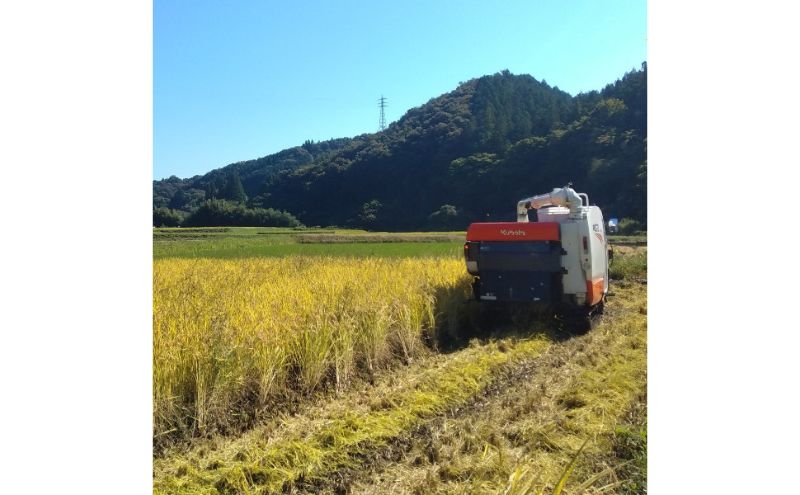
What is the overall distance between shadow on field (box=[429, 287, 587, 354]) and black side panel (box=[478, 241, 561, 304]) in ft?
1.94

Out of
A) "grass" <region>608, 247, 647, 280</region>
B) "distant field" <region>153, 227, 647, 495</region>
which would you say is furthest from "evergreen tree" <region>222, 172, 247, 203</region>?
"grass" <region>608, 247, 647, 280</region>

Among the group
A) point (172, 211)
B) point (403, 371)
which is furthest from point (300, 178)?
point (403, 371)

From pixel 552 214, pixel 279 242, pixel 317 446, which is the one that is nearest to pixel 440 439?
pixel 317 446

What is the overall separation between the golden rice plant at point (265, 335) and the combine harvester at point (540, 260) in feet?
2.98

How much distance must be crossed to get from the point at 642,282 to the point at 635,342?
15.4 ft

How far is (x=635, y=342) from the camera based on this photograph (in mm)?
5770

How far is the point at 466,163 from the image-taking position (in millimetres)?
12125

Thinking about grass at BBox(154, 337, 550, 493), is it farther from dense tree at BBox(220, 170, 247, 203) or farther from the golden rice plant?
dense tree at BBox(220, 170, 247, 203)

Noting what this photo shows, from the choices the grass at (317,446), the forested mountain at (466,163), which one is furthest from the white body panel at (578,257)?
the grass at (317,446)

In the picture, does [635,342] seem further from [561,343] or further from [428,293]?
[428,293]

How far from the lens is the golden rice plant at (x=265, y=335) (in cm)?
345

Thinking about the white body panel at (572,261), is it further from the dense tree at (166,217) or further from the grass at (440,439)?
the dense tree at (166,217)

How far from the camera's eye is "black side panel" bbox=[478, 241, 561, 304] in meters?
6.09

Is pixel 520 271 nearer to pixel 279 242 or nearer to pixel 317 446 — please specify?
pixel 317 446
